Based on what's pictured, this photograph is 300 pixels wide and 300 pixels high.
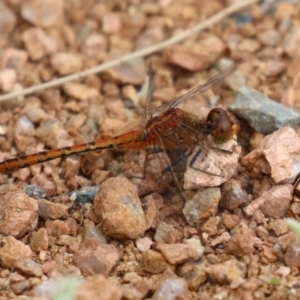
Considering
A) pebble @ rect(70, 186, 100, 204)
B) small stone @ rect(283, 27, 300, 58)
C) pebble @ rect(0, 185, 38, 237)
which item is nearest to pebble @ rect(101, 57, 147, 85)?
small stone @ rect(283, 27, 300, 58)

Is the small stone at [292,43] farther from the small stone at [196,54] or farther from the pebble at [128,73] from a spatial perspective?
the pebble at [128,73]

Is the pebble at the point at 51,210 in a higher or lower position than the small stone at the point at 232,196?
higher

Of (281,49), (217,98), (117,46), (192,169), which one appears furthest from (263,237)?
(117,46)

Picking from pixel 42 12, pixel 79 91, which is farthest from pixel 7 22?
pixel 79 91

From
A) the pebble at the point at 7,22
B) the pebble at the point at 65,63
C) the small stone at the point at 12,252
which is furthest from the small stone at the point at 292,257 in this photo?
the pebble at the point at 7,22

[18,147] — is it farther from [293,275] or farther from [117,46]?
[293,275]

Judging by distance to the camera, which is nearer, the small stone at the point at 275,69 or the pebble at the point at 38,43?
the small stone at the point at 275,69
